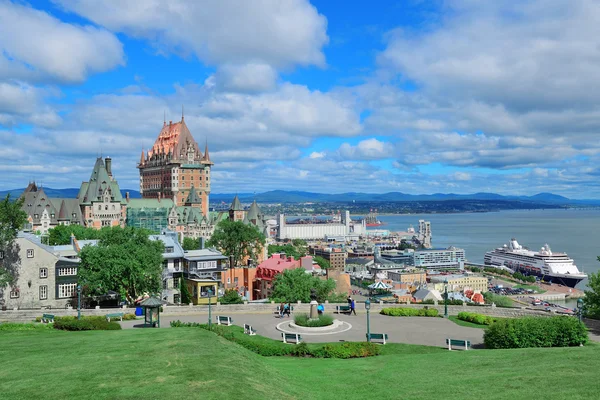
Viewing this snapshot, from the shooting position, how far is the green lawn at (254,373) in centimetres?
1388

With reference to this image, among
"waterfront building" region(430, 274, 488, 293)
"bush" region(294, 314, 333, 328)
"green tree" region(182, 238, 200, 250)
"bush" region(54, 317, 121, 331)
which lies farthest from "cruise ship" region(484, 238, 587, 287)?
"bush" region(54, 317, 121, 331)

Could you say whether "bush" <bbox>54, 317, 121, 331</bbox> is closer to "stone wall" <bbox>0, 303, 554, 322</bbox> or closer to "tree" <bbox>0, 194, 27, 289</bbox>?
"stone wall" <bbox>0, 303, 554, 322</bbox>

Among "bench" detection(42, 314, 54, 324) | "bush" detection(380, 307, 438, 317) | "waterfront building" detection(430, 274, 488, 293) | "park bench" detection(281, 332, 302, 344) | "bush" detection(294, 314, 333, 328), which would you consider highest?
"bench" detection(42, 314, 54, 324)

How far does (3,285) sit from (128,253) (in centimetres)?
933

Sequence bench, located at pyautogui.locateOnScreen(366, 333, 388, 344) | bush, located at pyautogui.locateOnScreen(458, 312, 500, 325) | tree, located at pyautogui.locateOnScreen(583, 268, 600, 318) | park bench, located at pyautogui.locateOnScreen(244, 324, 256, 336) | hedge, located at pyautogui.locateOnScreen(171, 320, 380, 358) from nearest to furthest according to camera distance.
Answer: hedge, located at pyautogui.locateOnScreen(171, 320, 380, 358) < bench, located at pyautogui.locateOnScreen(366, 333, 388, 344) < park bench, located at pyautogui.locateOnScreen(244, 324, 256, 336) < bush, located at pyautogui.locateOnScreen(458, 312, 500, 325) < tree, located at pyautogui.locateOnScreen(583, 268, 600, 318)

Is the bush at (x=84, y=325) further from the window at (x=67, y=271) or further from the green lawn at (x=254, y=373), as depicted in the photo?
the window at (x=67, y=271)

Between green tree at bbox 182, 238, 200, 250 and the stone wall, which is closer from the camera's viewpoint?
the stone wall

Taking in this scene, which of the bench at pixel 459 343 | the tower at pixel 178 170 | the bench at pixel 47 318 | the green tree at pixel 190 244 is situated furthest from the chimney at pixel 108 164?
the bench at pixel 459 343

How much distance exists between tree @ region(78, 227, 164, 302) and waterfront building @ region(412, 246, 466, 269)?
15010cm

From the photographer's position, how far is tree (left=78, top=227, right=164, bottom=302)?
127ft

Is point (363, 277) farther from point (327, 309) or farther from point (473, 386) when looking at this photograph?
point (473, 386)

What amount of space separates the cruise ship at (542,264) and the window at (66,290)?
132 m

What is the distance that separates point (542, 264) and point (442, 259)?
41530mm

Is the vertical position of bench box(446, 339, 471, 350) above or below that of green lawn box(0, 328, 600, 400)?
below
